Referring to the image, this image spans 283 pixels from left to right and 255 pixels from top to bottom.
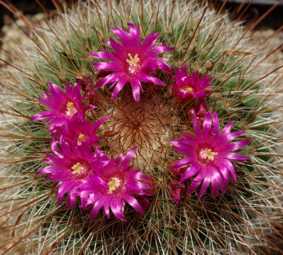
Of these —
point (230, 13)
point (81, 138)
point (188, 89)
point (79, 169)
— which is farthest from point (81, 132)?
point (230, 13)

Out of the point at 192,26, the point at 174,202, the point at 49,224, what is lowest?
the point at 49,224

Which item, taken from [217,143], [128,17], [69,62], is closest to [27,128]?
[69,62]

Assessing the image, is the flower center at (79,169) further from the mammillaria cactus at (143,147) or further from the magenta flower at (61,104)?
the magenta flower at (61,104)

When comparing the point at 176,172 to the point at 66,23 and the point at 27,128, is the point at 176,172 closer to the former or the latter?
the point at 27,128

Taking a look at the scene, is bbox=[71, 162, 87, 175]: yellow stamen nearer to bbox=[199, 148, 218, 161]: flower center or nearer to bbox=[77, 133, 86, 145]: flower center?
bbox=[77, 133, 86, 145]: flower center

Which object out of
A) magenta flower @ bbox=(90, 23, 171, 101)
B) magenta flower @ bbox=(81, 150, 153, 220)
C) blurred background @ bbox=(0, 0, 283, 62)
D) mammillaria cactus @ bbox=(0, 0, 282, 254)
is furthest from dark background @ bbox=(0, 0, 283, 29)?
magenta flower @ bbox=(81, 150, 153, 220)

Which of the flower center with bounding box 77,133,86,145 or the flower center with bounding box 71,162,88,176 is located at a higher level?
the flower center with bounding box 77,133,86,145

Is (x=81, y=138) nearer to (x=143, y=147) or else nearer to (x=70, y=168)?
(x=70, y=168)
